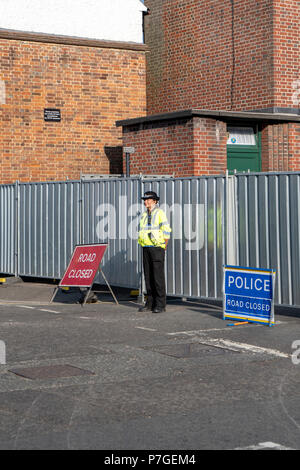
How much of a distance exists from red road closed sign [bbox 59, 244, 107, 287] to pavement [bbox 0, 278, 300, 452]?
4.11 feet

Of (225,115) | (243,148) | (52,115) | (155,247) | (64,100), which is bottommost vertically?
(155,247)

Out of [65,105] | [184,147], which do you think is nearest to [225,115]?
[184,147]

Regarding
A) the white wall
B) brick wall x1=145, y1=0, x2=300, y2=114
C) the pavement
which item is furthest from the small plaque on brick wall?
the pavement

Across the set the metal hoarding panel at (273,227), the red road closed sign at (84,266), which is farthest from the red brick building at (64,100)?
the metal hoarding panel at (273,227)

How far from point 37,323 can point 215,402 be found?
5299 millimetres

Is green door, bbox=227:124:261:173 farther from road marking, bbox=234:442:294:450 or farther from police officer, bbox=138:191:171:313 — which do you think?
road marking, bbox=234:442:294:450

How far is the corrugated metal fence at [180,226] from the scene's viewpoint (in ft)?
41.0

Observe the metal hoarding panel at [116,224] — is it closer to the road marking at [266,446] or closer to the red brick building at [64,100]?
the red brick building at [64,100]

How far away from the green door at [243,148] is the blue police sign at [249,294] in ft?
23.0

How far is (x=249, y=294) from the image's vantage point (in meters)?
12.0

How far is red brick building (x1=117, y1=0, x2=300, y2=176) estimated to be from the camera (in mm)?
18219

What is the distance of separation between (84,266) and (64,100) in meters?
8.78

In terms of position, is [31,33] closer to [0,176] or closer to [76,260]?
[0,176]

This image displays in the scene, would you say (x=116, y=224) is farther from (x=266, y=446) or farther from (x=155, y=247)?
(x=266, y=446)
